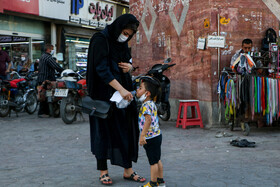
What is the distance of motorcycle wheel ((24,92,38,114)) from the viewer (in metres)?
11.2

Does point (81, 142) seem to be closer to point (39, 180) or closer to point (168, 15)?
point (39, 180)

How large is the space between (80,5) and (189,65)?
12614 millimetres

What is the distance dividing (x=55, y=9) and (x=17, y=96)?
27.7 ft

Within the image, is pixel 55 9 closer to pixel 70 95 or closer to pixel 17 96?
pixel 17 96

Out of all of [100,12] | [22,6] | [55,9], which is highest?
[100,12]

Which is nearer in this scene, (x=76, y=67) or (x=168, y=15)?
(x=168, y=15)

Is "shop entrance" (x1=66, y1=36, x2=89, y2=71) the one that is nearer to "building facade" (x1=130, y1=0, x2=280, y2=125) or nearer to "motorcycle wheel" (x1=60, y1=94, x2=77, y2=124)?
"motorcycle wheel" (x1=60, y1=94, x2=77, y2=124)

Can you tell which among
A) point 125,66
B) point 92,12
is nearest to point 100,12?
point 92,12

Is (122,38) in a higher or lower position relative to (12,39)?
lower

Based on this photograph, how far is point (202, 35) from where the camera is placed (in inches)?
326

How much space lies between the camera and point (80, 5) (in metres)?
20.0

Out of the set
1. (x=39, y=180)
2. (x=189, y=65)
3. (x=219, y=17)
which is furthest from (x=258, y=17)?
(x=39, y=180)

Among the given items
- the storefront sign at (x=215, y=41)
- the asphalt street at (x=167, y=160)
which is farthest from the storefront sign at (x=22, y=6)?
the storefront sign at (x=215, y=41)

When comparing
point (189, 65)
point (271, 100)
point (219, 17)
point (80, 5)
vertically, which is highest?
point (80, 5)
